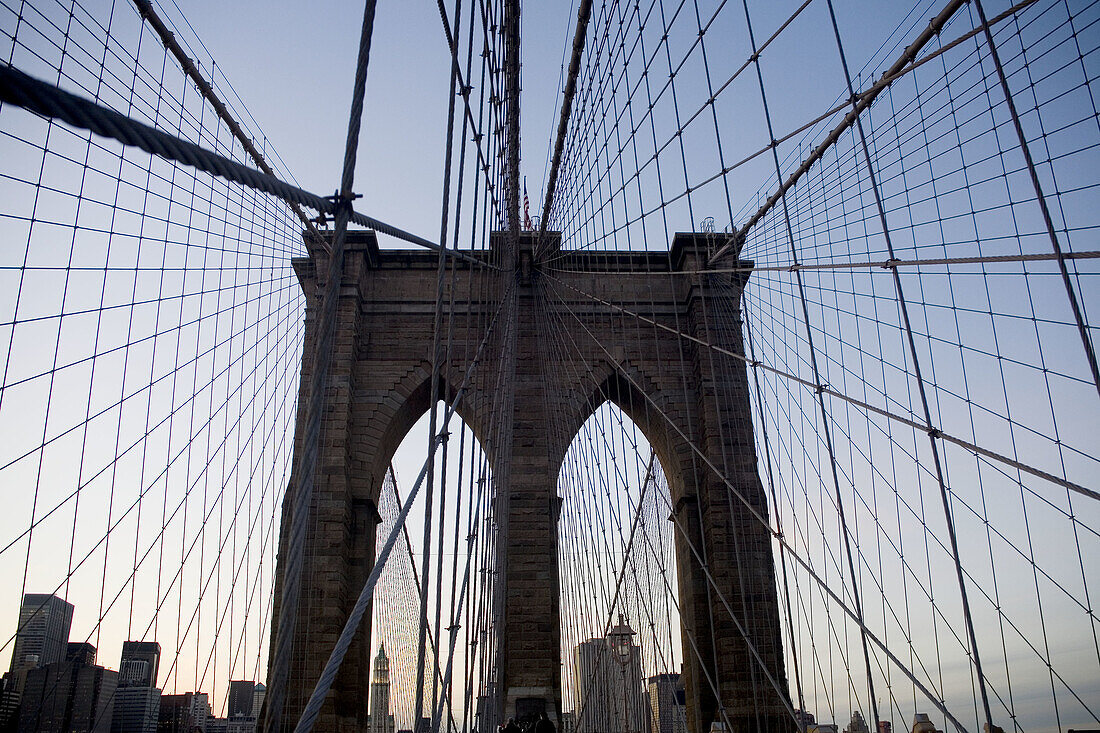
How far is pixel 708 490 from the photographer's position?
452 inches

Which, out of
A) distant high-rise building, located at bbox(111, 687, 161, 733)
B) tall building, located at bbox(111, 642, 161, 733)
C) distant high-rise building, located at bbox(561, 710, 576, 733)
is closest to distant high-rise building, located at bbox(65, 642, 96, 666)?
tall building, located at bbox(111, 642, 161, 733)

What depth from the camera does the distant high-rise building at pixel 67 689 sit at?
5.18 m

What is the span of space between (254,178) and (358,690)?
9.79 meters

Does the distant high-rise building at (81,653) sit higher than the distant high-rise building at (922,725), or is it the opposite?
the distant high-rise building at (81,653)

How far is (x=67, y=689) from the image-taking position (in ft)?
20.0

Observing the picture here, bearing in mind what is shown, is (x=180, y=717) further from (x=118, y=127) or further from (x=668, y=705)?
(x=118, y=127)

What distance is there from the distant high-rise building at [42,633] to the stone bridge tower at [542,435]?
187 inches

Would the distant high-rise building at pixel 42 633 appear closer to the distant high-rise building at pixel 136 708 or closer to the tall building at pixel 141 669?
the tall building at pixel 141 669

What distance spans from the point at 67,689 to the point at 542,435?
23.3ft

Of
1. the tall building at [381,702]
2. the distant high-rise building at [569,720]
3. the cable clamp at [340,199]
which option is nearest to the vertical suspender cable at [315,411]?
the cable clamp at [340,199]

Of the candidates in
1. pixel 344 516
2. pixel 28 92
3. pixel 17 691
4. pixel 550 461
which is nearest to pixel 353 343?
pixel 344 516

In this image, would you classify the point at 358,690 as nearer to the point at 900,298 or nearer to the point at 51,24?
the point at 51,24

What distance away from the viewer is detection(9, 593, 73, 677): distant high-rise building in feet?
15.9

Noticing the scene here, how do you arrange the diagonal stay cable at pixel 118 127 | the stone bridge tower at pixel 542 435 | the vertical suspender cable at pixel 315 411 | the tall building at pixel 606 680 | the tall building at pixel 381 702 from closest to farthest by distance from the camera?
the diagonal stay cable at pixel 118 127 → the vertical suspender cable at pixel 315 411 → the stone bridge tower at pixel 542 435 → the tall building at pixel 606 680 → the tall building at pixel 381 702
